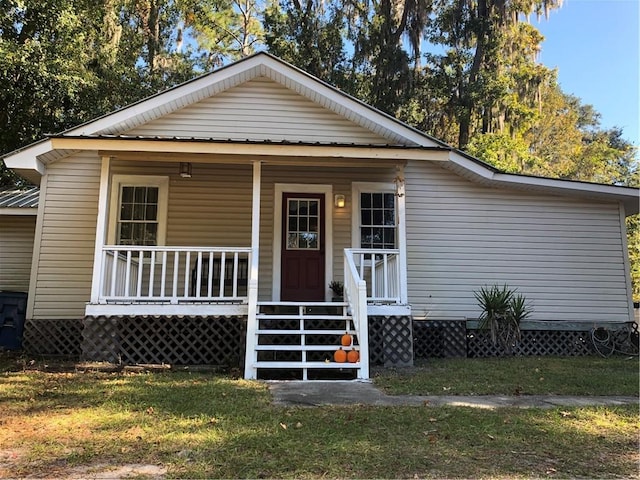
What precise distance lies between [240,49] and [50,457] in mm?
22370

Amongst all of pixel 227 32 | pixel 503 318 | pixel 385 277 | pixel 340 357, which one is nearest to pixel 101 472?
pixel 340 357

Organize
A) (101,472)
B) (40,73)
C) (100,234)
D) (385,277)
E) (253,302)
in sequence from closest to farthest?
(101,472) → (253,302) → (100,234) → (385,277) → (40,73)

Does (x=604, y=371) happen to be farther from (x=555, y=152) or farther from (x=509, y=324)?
(x=555, y=152)

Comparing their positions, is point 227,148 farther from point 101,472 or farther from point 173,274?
point 101,472

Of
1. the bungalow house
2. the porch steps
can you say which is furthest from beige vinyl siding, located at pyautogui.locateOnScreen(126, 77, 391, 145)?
the porch steps

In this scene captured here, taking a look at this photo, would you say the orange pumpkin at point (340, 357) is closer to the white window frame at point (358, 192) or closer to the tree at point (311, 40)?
the white window frame at point (358, 192)

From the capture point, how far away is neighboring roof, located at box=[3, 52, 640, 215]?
819 centimetres

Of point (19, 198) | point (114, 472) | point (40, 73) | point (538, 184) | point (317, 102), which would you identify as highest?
point (40, 73)

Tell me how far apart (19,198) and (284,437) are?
901 centimetres

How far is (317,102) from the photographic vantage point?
29.4ft

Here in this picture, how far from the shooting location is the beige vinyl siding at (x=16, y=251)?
30.9 feet

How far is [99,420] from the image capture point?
4.01 meters

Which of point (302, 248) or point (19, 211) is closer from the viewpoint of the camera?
point (302, 248)

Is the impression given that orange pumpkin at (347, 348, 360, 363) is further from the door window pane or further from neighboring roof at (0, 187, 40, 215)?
neighboring roof at (0, 187, 40, 215)
